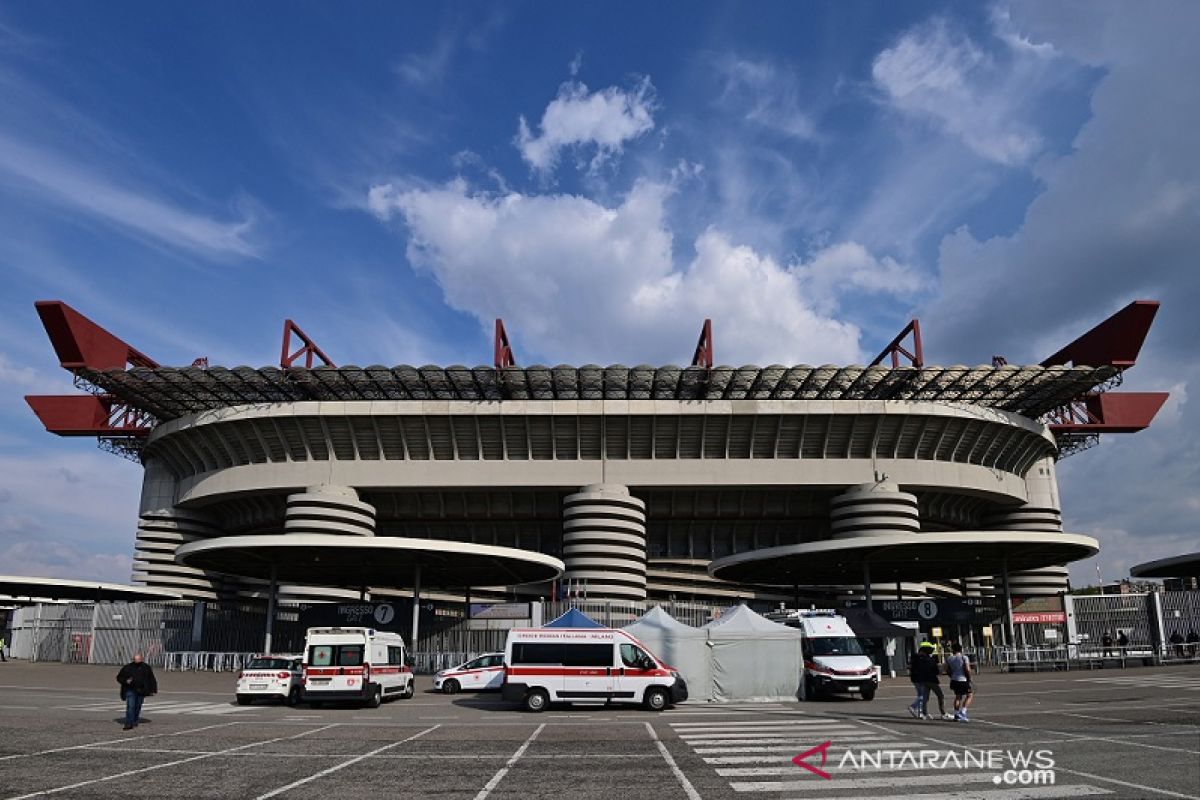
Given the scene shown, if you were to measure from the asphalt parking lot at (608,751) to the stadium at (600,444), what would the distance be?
1085 inches

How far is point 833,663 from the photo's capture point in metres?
25.5

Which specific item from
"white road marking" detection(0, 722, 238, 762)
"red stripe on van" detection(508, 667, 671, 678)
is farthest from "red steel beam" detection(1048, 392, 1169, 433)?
"white road marking" detection(0, 722, 238, 762)

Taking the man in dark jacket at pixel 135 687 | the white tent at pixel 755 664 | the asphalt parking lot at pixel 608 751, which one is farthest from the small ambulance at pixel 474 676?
the man in dark jacket at pixel 135 687

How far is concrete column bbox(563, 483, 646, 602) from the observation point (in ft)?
180

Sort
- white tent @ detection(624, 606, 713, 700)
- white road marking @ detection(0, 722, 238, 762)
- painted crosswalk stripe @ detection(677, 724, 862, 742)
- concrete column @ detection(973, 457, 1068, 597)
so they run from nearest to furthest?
white road marking @ detection(0, 722, 238, 762) < painted crosswalk stripe @ detection(677, 724, 862, 742) < white tent @ detection(624, 606, 713, 700) < concrete column @ detection(973, 457, 1068, 597)

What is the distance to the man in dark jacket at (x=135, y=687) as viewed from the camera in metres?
17.8

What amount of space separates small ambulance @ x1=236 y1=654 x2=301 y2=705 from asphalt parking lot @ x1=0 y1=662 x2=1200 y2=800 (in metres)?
0.50

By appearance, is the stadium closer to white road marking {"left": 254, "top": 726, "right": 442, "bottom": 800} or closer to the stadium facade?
the stadium facade

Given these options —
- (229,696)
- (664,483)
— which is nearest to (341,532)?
(664,483)

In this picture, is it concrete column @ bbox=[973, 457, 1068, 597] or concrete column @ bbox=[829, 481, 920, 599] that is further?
concrete column @ bbox=[973, 457, 1068, 597]

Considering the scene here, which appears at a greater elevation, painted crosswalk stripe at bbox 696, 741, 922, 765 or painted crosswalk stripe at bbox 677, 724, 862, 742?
painted crosswalk stripe at bbox 696, 741, 922, 765

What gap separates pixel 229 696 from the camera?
28.1 meters

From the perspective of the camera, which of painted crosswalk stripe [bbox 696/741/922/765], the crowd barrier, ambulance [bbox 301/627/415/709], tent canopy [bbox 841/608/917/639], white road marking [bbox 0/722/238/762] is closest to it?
painted crosswalk stripe [bbox 696/741/922/765]

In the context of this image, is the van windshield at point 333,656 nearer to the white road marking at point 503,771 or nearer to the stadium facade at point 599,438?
the white road marking at point 503,771
